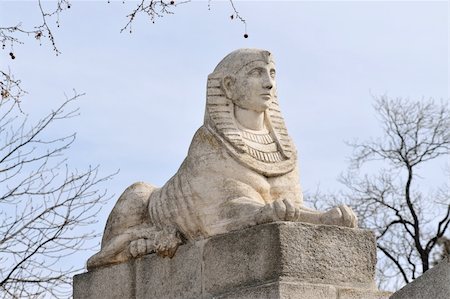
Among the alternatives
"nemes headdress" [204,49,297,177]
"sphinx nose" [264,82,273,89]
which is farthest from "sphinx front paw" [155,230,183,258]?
"sphinx nose" [264,82,273,89]

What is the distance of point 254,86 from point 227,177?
0.84 metres

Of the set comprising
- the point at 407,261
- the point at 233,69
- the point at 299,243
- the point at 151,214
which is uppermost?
the point at 407,261

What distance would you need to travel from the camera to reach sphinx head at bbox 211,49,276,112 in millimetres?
11562

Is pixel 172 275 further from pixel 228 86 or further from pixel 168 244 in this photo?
pixel 228 86

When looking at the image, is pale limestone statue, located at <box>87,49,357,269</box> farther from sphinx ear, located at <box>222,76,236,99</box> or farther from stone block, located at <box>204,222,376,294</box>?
stone block, located at <box>204,222,376,294</box>

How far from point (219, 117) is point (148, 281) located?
1437 mm

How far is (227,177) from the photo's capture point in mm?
11227

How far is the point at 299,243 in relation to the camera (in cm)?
1054

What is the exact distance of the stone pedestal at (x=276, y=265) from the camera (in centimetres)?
1045

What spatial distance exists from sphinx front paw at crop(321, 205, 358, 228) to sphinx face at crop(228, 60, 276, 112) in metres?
1.20

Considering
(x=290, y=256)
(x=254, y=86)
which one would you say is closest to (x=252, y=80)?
(x=254, y=86)

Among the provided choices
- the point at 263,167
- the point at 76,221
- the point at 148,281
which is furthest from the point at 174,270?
the point at 76,221

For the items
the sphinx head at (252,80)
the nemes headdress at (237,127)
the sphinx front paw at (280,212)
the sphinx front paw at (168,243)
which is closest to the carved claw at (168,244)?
the sphinx front paw at (168,243)

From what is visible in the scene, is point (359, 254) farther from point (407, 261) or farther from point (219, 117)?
point (407, 261)
